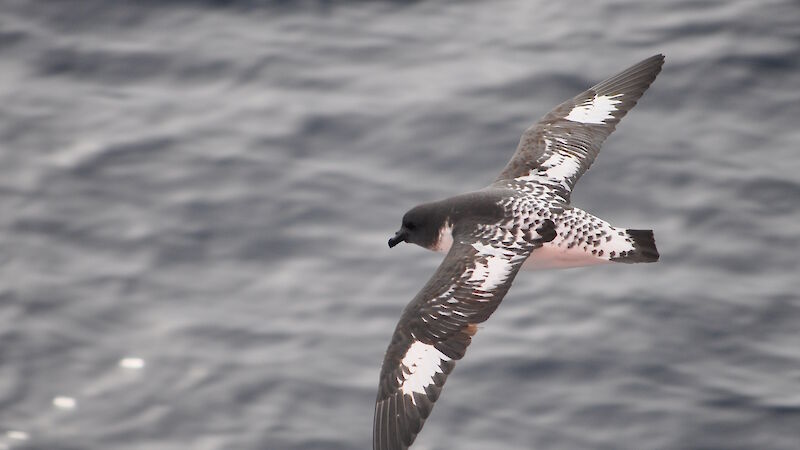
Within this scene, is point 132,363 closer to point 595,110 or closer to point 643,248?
point 595,110

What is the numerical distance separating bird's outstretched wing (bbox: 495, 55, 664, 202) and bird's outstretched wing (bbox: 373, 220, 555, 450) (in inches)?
59.0

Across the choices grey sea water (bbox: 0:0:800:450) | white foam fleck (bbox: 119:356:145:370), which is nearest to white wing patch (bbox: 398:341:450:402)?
grey sea water (bbox: 0:0:800:450)

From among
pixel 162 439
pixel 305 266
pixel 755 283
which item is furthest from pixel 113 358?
pixel 755 283

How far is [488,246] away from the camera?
9.88 meters

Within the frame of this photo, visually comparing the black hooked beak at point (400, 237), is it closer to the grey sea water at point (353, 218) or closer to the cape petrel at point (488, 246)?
the cape petrel at point (488, 246)

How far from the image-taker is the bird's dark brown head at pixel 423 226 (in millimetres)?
10398

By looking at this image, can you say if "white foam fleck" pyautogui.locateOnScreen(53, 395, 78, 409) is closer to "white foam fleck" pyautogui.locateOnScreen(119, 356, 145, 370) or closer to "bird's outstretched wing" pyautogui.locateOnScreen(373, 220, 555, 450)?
"white foam fleck" pyautogui.locateOnScreen(119, 356, 145, 370)

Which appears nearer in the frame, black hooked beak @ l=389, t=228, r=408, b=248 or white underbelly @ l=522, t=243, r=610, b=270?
white underbelly @ l=522, t=243, r=610, b=270

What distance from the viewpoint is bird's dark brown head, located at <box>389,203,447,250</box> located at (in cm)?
1040

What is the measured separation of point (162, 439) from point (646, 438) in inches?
158

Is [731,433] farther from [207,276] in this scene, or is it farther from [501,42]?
[501,42]

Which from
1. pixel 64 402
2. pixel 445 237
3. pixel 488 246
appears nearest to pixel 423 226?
pixel 445 237

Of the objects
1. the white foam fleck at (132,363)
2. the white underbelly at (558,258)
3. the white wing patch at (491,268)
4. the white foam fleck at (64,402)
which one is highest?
the white foam fleck at (132,363)

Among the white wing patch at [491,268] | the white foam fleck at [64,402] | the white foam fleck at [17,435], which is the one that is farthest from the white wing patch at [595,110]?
the white foam fleck at [17,435]
